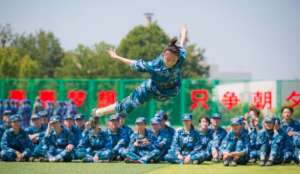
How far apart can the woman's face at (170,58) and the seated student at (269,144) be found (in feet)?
12.4

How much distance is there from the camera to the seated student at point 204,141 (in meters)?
14.1

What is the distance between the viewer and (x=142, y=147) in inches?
571

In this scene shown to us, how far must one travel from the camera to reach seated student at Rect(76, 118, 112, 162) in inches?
581

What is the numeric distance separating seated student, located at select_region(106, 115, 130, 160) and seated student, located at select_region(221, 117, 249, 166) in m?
2.12

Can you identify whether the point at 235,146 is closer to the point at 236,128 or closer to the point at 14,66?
the point at 236,128

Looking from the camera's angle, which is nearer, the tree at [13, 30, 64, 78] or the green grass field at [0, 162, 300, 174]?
the green grass field at [0, 162, 300, 174]

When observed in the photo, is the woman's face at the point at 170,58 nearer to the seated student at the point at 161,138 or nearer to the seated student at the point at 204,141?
the seated student at the point at 204,141

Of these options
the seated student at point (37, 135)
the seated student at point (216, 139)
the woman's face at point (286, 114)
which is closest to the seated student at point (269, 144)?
the woman's face at point (286, 114)

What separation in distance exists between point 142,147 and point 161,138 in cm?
46

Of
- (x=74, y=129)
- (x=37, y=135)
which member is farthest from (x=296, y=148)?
(x=37, y=135)

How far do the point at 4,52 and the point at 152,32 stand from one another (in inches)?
282

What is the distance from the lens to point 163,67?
1091 centimetres

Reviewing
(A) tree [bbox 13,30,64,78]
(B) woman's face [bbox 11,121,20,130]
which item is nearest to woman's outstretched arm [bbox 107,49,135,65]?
(B) woman's face [bbox 11,121,20,130]

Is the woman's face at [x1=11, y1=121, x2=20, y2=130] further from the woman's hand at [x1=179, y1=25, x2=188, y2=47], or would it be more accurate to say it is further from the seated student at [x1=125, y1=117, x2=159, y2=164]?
the woman's hand at [x1=179, y1=25, x2=188, y2=47]
